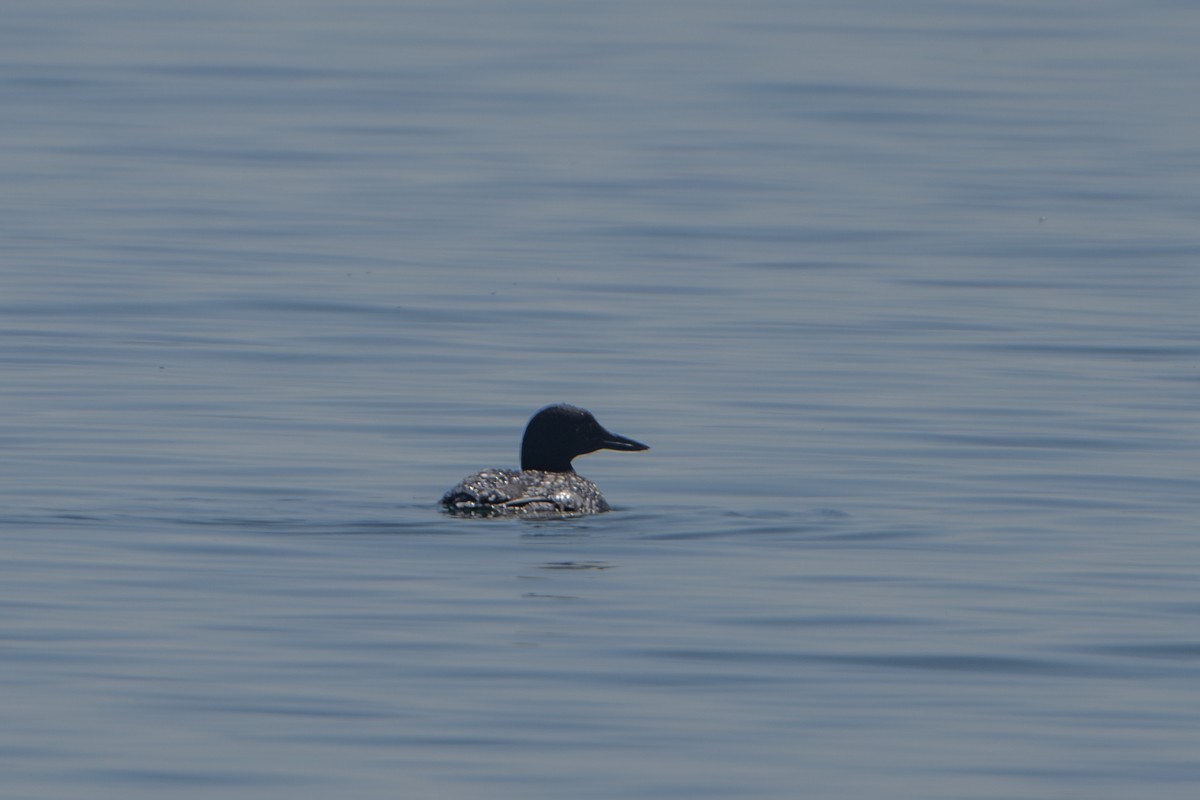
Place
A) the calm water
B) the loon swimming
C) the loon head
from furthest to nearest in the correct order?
the loon head → the loon swimming → the calm water

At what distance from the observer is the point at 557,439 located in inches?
560

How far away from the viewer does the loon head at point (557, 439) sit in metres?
14.2

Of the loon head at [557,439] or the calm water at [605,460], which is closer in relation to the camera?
the calm water at [605,460]

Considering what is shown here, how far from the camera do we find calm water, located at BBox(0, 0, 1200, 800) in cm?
925

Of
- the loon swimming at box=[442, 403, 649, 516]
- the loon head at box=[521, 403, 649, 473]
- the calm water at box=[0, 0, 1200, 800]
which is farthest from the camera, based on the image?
the loon head at box=[521, 403, 649, 473]

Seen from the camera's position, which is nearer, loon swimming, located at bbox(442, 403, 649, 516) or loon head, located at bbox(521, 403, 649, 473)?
loon swimming, located at bbox(442, 403, 649, 516)

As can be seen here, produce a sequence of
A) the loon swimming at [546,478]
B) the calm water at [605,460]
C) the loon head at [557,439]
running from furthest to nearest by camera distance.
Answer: the loon head at [557,439]
the loon swimming at [546,478]
the calm water at [605,460]

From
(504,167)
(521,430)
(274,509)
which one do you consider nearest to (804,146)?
(504,167)

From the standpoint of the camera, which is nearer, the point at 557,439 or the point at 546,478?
the point at 546,478

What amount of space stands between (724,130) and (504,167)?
415 cm

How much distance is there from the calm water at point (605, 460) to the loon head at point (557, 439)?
44cm

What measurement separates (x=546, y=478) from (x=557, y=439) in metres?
0.73

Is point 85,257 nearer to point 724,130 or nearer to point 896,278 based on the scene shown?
point 896,278

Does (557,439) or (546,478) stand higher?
(557,439)
